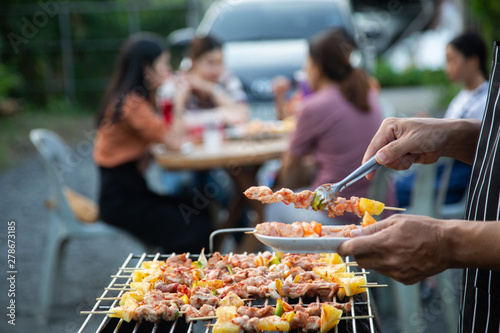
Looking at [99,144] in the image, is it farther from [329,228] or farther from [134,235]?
[329,228]

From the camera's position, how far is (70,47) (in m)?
14.1

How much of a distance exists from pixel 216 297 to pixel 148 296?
242 millimetres

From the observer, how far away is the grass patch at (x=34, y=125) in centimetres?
1077

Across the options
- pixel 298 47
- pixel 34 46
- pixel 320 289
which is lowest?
pixel 320 289

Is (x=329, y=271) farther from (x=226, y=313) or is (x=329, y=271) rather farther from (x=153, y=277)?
(x=153, y=277)

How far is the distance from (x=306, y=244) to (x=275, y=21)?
6.59 metres

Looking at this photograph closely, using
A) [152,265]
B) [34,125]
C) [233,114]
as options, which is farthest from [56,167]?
[34,125]

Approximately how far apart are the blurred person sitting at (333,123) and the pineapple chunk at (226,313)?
85.4 inches

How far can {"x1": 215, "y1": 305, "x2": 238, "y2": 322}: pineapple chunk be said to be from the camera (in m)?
1.87

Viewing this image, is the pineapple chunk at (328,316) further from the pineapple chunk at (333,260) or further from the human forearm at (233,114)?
the human forearm at (233,114)

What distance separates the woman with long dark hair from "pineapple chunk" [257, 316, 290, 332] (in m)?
2.71

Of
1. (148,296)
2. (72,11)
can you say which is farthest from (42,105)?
(148,296)

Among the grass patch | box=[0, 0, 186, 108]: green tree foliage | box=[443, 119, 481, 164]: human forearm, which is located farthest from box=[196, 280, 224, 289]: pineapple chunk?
box=[0, 0, 186, 108]: green tree foliage

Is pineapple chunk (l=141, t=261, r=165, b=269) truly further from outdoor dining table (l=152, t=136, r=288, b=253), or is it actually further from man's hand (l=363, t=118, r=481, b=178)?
outdoor dining table (l=152, t=136, r=288, b=253)
